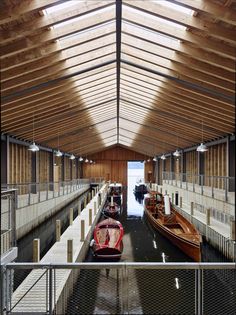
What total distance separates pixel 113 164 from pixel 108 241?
35.9 meters

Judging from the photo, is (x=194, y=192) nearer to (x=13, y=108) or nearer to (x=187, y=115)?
(x=187, y=115)

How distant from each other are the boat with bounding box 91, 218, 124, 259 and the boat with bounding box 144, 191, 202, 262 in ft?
8.08

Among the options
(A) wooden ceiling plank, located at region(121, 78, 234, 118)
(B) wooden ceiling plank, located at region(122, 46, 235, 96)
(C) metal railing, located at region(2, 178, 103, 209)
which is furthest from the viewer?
(C) metal railing, located at region(2, 178, 103, 209)

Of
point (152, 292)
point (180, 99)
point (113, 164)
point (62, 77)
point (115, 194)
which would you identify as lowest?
point (152, 292)

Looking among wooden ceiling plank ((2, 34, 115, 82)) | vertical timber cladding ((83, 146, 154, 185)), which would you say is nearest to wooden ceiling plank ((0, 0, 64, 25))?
wooden ceiling plank ((2, 34, 115, 82))

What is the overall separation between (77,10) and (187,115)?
9.81 m

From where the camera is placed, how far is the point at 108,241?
12.1 meters

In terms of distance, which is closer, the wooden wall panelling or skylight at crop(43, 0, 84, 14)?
skylight at crop(43, 0, 84, 14)

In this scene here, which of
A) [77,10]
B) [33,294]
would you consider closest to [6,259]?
[33,294]

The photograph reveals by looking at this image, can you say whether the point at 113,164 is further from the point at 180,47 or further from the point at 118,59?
the point at 180,47

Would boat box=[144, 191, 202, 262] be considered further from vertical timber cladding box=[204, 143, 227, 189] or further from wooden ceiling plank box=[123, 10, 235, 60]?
wooden ceiling plank box=[123, 10, 235, 60]

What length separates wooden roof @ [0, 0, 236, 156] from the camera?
24.3ft

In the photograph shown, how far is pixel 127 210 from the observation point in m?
28.9

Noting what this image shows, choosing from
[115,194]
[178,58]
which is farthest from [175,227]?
[115,194]
